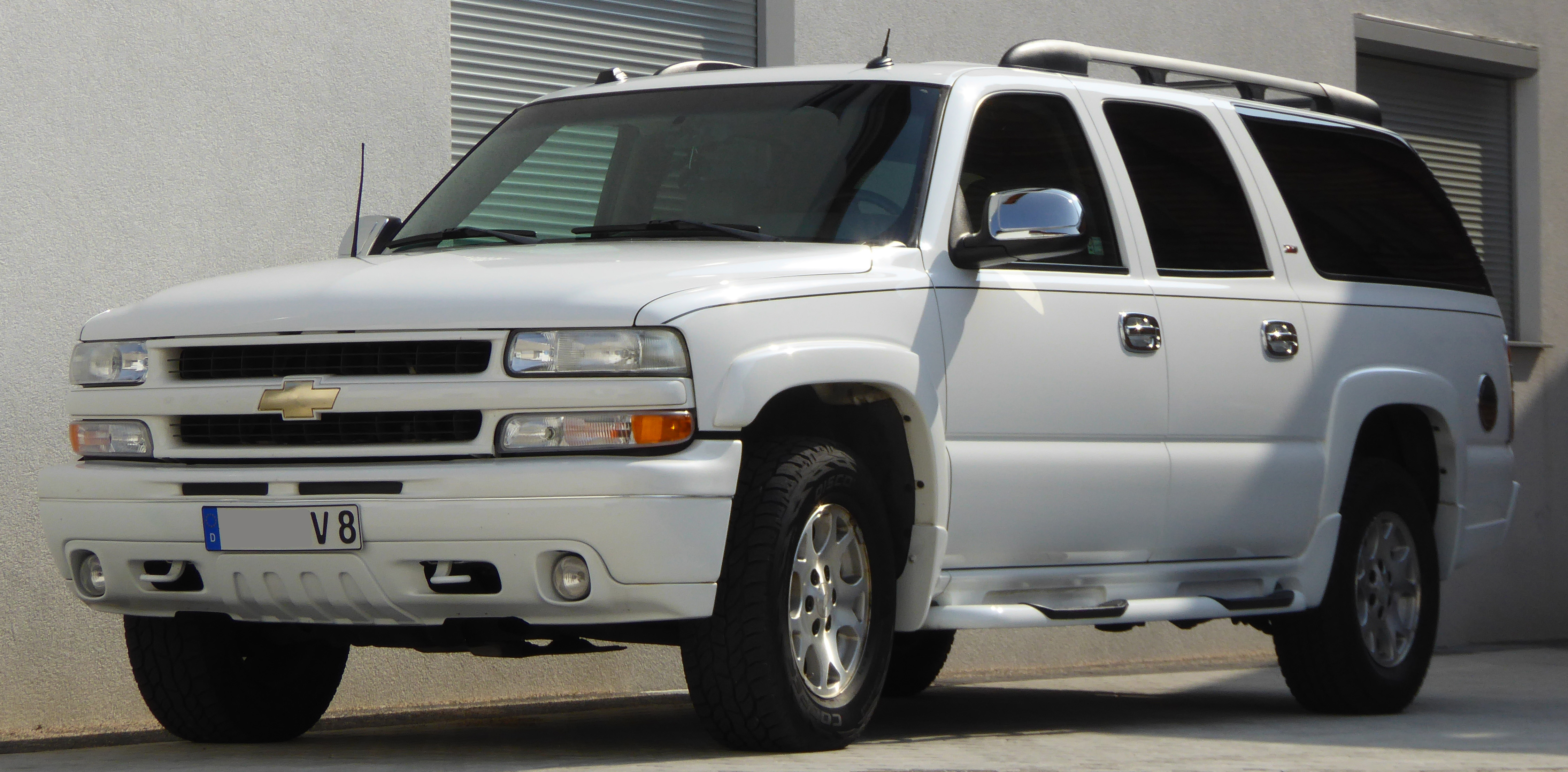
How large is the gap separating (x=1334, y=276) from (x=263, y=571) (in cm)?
390

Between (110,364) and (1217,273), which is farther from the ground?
(1217,273)

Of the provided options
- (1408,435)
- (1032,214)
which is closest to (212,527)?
(1032,214)

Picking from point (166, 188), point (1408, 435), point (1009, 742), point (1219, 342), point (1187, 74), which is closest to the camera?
point (1009, 742)

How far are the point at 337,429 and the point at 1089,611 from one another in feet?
7.37

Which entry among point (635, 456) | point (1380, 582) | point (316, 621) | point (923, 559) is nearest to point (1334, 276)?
point (1380, 582)

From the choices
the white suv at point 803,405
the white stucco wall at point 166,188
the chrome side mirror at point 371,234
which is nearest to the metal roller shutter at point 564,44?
the white stucco wall at point 166,188

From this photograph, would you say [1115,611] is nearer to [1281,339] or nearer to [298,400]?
[1281,339]

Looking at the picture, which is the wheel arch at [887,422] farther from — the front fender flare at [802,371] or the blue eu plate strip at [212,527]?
the blue eu plate strip at [212,527]

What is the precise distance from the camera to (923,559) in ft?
19.0

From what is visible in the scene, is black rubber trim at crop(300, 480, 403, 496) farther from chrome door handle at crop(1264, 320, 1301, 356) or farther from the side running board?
chrome door handle at crop(1264, 320, 1301, 356)

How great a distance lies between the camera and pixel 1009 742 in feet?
20.7

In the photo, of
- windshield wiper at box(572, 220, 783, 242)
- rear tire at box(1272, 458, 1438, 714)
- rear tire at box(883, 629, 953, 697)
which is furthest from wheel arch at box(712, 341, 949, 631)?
rear tire at box(883, 629, 953, 697)

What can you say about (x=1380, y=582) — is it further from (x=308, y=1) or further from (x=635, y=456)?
(x=308, y=1)

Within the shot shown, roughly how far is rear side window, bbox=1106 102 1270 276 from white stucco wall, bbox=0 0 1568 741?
127 inches
